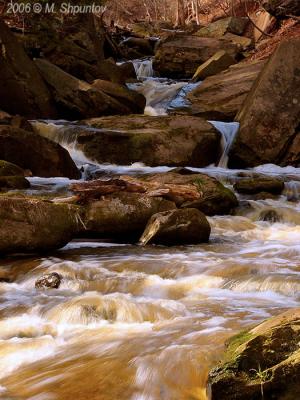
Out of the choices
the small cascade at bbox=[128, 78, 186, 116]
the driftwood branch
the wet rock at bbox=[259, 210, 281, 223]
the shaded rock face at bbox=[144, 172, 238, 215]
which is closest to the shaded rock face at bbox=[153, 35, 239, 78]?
the small cascade at bbox=[128, 78, 186, 116]

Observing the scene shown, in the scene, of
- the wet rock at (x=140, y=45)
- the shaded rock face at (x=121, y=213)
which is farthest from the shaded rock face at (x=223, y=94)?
the wet rock at (x=140, y=45)

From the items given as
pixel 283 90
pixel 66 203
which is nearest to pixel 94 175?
pixel 66 203

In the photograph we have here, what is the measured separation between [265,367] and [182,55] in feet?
75.4

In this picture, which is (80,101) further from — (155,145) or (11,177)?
(11,177)

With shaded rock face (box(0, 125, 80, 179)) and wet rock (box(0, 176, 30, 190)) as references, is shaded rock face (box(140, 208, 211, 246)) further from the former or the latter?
shaded rock face (box(0, 125, 80, 179))

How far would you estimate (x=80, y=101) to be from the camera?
16.8m

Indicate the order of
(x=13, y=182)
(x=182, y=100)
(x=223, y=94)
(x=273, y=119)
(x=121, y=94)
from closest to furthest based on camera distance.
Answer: (x=13, y=182) → (x=273, y=119) → (x=121, y=94) → (x=223, y=94) → (x=182, y=100)

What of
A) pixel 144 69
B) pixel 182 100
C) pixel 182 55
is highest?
pixel 182 55

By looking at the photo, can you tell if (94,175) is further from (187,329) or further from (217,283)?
(187,329)

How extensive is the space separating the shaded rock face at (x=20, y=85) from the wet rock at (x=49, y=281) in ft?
36.6

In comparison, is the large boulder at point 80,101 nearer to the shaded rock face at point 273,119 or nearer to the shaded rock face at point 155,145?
the shaded rock face at point 155,145

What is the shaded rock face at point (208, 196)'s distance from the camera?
9461 mm

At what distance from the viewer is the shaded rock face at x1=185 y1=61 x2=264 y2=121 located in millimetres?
17109

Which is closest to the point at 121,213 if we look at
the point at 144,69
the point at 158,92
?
the point at 158,92
